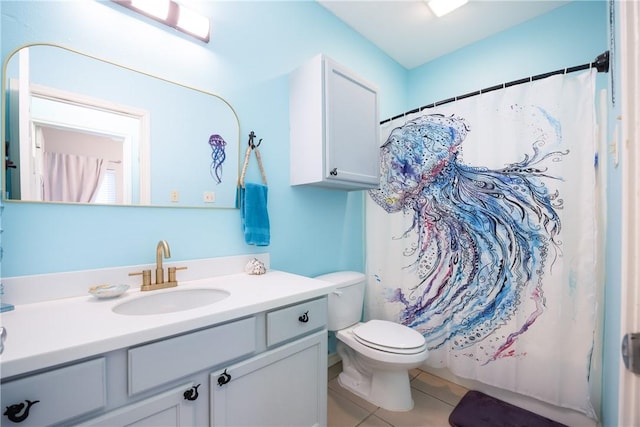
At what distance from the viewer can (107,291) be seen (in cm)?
102

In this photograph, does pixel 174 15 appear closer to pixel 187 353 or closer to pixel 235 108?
pixel 235 108

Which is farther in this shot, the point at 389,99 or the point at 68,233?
the point at 389,99

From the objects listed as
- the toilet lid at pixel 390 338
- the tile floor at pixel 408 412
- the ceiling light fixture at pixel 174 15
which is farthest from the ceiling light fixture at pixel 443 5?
the tile floor at pixel 408 412

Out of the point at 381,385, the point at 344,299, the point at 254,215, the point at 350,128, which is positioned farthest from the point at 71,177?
the point at 381,385

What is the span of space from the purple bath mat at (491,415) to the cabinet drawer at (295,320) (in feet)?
3.30

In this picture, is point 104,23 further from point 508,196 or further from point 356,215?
point 508,196

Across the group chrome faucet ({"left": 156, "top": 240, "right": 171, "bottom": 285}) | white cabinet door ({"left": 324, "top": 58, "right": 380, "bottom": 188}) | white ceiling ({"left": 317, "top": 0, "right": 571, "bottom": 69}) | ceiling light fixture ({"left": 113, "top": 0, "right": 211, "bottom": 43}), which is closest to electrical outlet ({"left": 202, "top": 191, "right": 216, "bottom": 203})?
chrome faucet ({"left": 156, "top": 240, "right": 171, "bottom": 285})

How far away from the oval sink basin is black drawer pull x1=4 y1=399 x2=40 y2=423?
0.43m

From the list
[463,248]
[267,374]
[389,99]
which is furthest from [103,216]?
[389,99]

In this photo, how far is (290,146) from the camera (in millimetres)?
1729

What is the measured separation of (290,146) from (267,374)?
4.10 feet

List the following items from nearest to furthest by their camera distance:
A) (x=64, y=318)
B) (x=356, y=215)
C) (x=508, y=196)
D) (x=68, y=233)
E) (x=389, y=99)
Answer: (x=64, y=318) < (x=68, y=233) < (x=508, y=196) < (x=356, y=215) < (x=389, y=99)

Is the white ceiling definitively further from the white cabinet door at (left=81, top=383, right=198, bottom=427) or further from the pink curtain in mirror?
the white cabinet door at (left=81, top=383, right=198, bottom=427)

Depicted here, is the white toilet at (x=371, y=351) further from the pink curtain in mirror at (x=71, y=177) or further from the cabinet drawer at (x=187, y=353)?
the pink curtain in mirror at (x=71, y=177)
